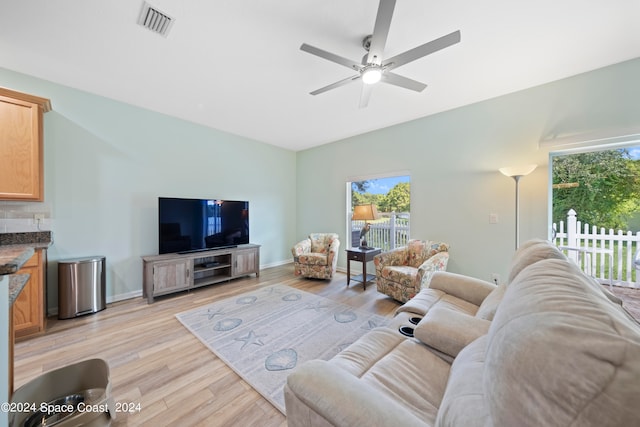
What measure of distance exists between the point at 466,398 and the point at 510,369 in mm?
331

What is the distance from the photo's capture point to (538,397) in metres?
0.44

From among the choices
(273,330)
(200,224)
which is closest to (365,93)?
(273,330)

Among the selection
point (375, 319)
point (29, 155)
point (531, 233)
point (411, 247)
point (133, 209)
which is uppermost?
point (29, 155)

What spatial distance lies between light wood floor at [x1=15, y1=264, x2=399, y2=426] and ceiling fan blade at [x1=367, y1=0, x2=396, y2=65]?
2590 millimetres

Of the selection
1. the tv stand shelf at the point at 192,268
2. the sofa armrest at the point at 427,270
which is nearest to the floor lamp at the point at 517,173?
the sofa armrest at the point at 427,270

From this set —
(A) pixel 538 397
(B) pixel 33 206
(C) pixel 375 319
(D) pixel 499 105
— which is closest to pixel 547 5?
(D) pixel 499 105

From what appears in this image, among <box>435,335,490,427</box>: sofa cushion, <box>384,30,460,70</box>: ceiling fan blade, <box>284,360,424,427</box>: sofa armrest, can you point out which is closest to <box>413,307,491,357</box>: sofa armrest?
<box>435,335,490,427</box>: sofa cushion

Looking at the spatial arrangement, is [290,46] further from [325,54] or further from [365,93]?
[365,93]

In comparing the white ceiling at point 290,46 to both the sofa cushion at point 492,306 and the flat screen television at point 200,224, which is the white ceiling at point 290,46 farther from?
the sofa cushion at point 492,306

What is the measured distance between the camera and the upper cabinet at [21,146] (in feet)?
7.41

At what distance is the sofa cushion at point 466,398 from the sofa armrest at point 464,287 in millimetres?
1134

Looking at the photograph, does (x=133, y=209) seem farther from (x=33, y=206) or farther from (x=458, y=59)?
(x=458, y=59)

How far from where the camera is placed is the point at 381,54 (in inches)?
71.9

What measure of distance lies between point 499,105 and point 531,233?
1.69 m
